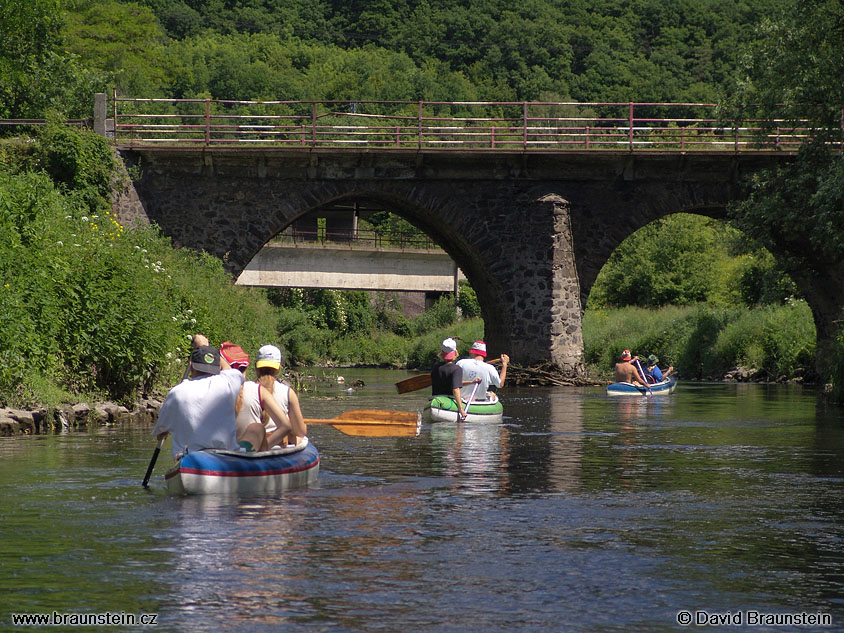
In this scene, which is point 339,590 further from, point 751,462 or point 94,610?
point 751,462

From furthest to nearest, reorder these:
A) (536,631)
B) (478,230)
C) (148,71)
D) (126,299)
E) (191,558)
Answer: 1. (148,71)
2. (478,230)
3. (126,299)
4. (191,558)
5. (536,631)

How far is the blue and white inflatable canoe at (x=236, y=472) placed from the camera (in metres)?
10.5

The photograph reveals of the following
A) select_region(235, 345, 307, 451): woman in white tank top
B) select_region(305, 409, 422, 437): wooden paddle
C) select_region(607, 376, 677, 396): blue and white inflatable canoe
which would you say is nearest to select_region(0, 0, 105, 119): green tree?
select_region(607, 376, 677, 396): blue and white inflatable canoe

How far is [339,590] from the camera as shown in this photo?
739 cm

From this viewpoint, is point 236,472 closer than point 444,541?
No

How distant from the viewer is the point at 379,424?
17.1 metres

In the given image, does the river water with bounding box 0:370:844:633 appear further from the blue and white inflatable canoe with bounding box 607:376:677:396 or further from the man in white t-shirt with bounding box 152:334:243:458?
the blue and white inflatable canoe with bounding box 607:376:677:396

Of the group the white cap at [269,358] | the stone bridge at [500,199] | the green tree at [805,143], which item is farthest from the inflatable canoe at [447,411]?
the stone bridge at [500,199]

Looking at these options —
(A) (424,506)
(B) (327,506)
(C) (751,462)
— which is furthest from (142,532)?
(C) (751,462)

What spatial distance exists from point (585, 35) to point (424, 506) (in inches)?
3991

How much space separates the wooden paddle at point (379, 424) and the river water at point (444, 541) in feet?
3.40

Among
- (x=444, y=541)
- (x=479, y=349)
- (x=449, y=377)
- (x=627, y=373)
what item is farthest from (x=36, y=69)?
(x=444, y=541)

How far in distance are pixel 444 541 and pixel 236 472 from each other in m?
2.49

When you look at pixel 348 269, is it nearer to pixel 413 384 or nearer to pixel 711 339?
pixel 711 339
